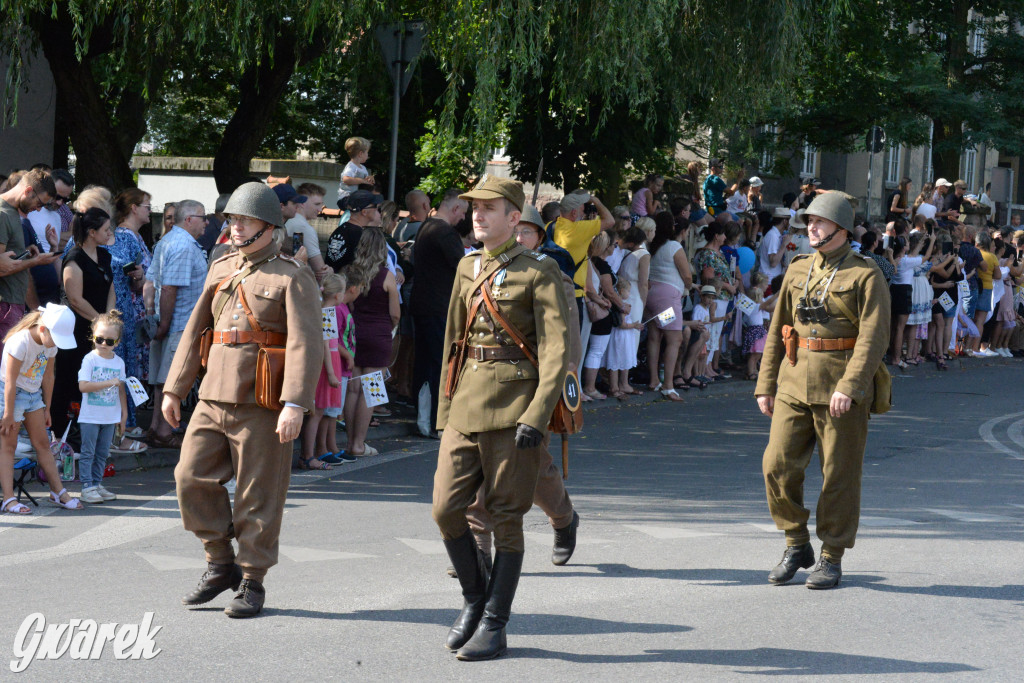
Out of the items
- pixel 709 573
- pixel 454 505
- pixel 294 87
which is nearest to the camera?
pixel 454 505

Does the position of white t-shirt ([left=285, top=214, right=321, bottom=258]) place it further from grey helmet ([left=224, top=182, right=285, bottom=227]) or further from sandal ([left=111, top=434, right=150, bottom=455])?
grey helmet ([left=224, top=182, right=285, bottom=227])

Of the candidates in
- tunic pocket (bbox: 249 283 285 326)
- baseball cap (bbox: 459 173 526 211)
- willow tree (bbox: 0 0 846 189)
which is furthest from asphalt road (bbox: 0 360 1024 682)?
willow tree (bbox: 0 0 846 189)

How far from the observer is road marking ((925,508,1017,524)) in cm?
861

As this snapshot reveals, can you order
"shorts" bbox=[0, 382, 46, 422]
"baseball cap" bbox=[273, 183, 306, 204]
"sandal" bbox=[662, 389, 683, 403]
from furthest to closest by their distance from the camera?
"sandal" bbox=[662, 389, 683, 403], "baseball cap" bbox=[273, 183, 306, 204], "shorts" bbox=[0, 382, 46, 422]

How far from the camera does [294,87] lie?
27250 millimetres

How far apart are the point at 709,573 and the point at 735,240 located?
9.48m

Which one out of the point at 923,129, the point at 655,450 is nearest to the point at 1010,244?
the point at 923,129

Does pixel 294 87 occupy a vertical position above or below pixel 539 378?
above

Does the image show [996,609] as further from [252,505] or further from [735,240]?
[735,240]

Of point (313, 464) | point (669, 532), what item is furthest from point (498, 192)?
point (313, 464)

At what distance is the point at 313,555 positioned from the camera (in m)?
7.09

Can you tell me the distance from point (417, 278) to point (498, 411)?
583 centimetres

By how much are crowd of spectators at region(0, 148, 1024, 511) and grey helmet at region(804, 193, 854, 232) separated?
1.49 feet

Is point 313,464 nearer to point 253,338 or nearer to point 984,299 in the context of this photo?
Answer: point 253,338
